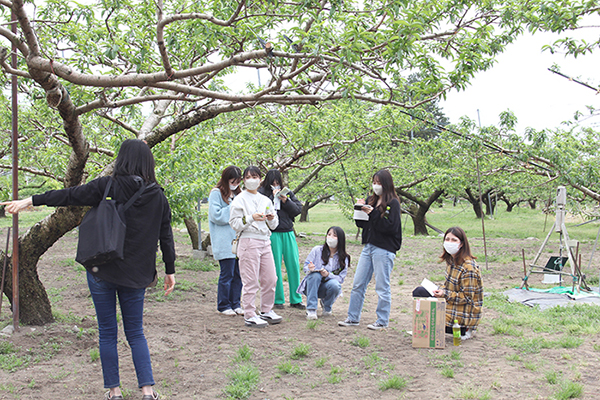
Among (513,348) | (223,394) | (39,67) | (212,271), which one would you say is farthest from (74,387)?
(212,271)

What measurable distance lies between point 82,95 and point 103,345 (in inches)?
120

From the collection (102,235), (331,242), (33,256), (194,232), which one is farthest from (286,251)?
(194,232)

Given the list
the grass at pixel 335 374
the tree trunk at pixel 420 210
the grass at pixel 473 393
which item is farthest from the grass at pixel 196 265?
the tree trunk at pixel 420 210

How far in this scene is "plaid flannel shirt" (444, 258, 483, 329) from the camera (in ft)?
14.2

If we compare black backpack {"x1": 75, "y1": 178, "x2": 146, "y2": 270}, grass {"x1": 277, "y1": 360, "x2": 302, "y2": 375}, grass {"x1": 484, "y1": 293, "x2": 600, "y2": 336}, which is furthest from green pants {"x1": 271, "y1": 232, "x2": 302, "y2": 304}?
black backpack {"x1": 75, "y1": 178, "x2": 146, "y2": 270}

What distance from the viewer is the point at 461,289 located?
4355mm

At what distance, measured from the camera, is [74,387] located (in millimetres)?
3211

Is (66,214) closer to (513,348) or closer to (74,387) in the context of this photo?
(74,387)

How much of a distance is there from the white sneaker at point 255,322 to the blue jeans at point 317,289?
57 cm

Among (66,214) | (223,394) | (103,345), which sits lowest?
(223,394)

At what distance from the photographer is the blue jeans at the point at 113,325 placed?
9.36 ft

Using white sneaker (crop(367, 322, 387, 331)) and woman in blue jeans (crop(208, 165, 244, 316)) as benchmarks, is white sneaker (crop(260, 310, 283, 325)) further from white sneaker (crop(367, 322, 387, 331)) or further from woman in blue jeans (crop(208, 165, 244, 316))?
white sneaker (crop(367, 322, 387, 331))

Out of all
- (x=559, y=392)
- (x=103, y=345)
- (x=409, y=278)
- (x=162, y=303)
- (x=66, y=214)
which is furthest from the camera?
(x=409, y=278)

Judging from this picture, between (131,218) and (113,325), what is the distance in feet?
2.16
